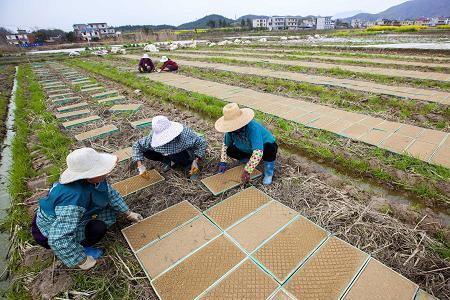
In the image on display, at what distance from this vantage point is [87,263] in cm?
214

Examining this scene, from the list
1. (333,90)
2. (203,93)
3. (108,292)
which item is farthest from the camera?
(203,93)

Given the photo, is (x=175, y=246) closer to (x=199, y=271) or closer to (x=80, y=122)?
(x=199, y=271)

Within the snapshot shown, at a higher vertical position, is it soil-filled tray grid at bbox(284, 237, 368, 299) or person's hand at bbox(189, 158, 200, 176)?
person's hand at bbox(189, 158, 200, 176)

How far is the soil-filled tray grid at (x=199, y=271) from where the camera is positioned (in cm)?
189

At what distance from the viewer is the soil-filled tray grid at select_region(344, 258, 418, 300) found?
1772mm

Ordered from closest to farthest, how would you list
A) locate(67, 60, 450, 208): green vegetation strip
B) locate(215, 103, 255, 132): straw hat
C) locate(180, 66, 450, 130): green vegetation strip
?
locate(215, 103, 255, 132): straw hat → locate(67, 60, 450, 208): green vegetation strip → locate(180, 66, 450, 130): green vegetation strip

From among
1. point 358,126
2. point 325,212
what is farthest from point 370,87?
point 325,212

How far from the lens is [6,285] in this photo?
217 centimetres

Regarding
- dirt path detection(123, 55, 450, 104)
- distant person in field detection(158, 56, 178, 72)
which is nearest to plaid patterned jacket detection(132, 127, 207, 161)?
dirt path detection(123, 55, 450, 104)

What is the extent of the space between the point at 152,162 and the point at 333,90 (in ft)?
16.1

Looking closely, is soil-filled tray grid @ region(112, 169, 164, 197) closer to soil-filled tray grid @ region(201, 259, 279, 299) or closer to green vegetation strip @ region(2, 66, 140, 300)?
green vegetation strip @ region(2, 66, 140, 300)

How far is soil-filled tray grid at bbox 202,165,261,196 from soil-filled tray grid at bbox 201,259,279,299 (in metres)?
1.10

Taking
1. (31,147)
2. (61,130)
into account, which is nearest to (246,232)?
(31,147)

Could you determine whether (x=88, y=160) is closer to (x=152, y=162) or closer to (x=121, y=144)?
(x=152, y=162)
